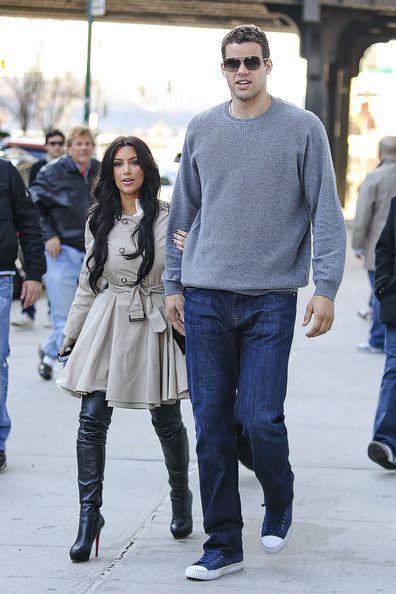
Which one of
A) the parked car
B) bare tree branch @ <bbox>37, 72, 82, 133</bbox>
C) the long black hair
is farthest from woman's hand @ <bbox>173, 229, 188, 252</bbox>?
bare tree branch @ <bbox>37, 72, 82, 133</bbox>

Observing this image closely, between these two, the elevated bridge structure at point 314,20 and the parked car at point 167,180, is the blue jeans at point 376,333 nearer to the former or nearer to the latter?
the parked car at point 167,180

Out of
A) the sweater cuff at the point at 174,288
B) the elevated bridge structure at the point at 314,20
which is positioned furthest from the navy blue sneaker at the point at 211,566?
the elevated bridge structure at the point at 314,20

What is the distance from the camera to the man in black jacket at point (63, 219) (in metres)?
10.5

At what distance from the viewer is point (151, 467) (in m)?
7.55

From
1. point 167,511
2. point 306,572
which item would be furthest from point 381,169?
point 306,572

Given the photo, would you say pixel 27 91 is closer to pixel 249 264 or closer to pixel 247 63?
pixel 247 63

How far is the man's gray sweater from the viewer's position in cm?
526

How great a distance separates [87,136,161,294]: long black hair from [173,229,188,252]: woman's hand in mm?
240

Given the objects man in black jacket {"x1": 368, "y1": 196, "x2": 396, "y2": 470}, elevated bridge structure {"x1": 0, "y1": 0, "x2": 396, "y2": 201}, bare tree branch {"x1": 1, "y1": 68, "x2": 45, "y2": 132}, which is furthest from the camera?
bare tree branch {"x1": 1, "y1": 68, "x2": 45, "y2": 132}

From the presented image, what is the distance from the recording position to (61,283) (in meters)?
10.5

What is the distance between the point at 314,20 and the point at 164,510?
117ft

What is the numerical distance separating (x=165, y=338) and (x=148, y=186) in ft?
2.07

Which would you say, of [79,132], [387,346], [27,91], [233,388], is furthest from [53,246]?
[27,91]

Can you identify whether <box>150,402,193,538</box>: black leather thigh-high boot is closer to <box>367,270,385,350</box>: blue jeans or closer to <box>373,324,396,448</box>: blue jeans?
<box>373,324,396,448</box>: blue jeans
